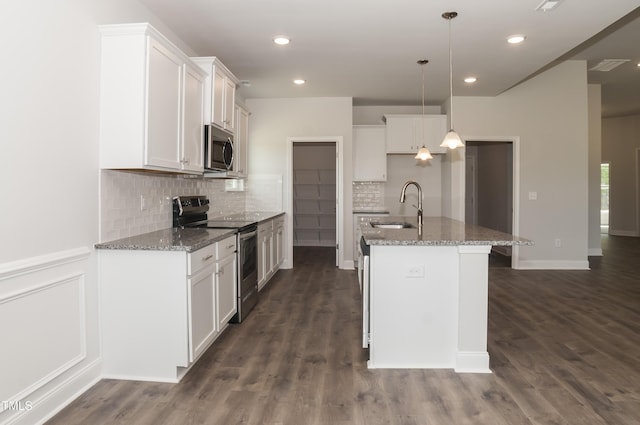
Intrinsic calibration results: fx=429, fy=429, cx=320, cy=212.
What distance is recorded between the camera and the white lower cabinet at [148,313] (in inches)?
104

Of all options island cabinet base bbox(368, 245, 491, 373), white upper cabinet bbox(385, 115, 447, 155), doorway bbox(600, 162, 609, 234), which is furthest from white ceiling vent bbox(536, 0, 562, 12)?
doorway bbox(600, 162, 609, 234)

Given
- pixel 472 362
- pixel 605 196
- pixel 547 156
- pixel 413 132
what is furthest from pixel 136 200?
pixel 605 196

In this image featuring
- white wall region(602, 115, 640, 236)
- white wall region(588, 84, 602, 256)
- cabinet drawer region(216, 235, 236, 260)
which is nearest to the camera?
cabinet drawer region(216, 235, 236, 260)

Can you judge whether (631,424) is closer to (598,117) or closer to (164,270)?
(164,270)

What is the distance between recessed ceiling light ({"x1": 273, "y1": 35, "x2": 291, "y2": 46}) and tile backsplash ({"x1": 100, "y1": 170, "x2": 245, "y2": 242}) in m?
1.55

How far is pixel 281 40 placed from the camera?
3.94m

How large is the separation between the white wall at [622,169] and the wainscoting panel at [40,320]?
11587 mm

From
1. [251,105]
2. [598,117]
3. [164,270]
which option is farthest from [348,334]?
[598,117]

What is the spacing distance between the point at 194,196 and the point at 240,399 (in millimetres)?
2329

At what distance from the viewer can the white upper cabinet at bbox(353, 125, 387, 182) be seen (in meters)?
6.72

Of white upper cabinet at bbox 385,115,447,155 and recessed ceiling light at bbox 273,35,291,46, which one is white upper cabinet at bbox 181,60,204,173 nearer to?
recessed ceiling light at bbox 273,35,291,46

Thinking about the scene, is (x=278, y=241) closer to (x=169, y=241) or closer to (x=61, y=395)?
(x=169, y=241)

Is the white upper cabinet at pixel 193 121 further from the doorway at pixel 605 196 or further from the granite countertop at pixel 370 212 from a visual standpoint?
the doorway at pixel 605 196

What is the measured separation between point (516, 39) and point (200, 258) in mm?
3384
